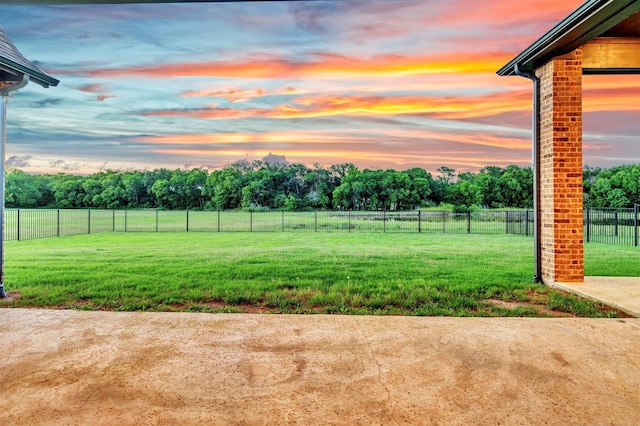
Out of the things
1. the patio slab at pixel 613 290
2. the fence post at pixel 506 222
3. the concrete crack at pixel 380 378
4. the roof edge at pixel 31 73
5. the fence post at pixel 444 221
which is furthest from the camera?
the fence post at pixel 444 221

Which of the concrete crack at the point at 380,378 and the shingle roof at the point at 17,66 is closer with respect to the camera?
the concrete crack at the point at 380,378

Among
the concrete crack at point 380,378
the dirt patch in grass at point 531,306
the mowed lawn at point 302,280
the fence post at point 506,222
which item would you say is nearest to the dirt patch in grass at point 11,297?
the mowed lawn at point 302,280

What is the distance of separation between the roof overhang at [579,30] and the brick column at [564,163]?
0.85ft

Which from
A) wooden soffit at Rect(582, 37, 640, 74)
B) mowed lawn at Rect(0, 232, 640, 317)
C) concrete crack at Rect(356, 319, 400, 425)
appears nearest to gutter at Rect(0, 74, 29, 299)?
mowed lawn at Rect(0, 232, 640, 317)

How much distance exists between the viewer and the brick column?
208 inches

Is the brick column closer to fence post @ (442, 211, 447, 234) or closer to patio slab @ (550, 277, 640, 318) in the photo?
patio slab @ (550, 277, 640, 318)

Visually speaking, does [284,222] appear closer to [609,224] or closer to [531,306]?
[609,224]

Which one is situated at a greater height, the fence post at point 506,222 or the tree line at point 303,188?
the tree line at point 303,188

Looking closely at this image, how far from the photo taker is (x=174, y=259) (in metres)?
8.36

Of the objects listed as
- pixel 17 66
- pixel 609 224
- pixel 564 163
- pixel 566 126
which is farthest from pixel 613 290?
pixel 609 224

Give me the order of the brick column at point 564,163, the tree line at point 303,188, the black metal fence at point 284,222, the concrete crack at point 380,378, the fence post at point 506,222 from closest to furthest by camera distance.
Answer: the concrete crack at point 380,378 < the brick column at point 564,163 < the black metal fence at point 284,222 < the fence post at point 506,222 < the tree line at point 303,188

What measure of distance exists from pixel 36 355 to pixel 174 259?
5537 mm

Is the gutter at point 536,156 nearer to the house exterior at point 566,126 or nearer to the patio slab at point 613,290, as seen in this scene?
the house exterior at point 566,126

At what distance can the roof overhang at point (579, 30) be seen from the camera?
155 inches
